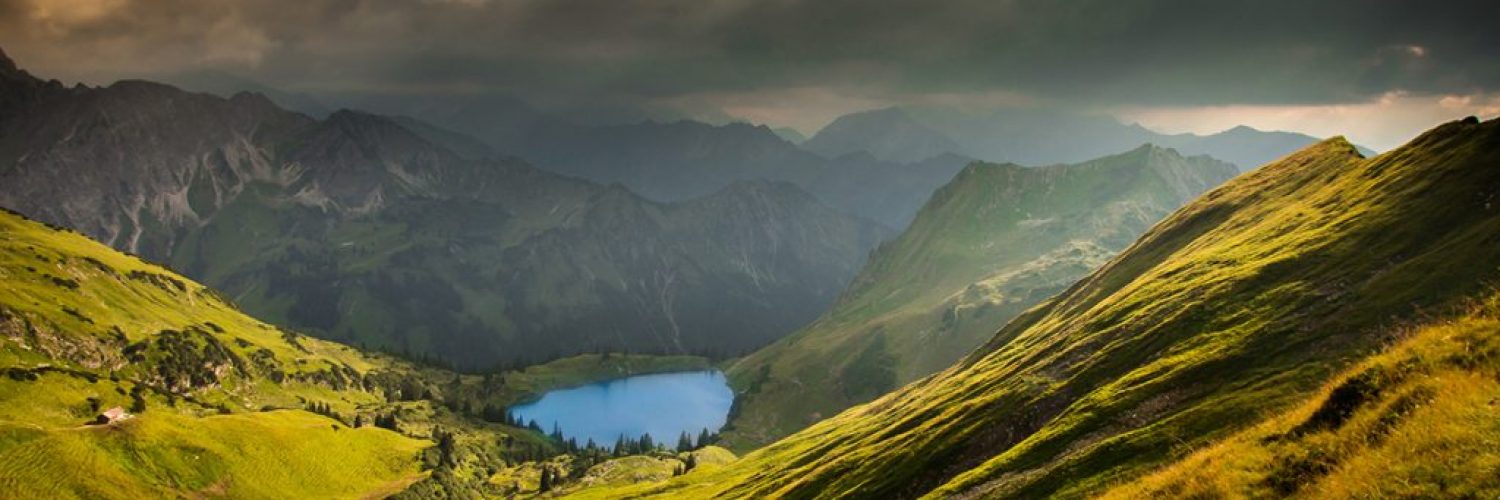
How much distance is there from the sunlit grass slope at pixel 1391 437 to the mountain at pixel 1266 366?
0.10 meters

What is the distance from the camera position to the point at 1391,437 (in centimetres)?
3084

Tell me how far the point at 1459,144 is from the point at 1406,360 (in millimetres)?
95306

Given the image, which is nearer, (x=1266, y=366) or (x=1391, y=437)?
(x=1391, y=437)

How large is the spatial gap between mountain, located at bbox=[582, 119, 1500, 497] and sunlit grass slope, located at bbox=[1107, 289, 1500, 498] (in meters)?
0.10

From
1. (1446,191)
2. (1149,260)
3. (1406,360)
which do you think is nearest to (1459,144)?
(1446,191)

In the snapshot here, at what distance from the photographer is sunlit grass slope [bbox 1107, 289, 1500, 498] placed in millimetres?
28234

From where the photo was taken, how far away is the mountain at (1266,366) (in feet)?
110

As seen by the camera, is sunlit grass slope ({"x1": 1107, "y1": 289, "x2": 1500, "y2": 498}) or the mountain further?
the mountain

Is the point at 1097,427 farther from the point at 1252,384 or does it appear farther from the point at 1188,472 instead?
the point at 1188,472

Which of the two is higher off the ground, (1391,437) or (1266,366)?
(1266,366)

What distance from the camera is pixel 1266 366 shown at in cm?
6888

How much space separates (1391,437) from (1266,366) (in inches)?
1687

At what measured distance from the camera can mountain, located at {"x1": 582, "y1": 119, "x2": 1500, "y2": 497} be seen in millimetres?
33531

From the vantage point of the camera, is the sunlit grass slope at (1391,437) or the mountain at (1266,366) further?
the mountain at (1266,366)
